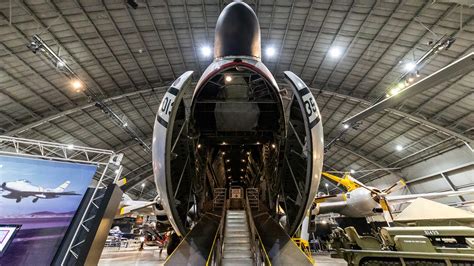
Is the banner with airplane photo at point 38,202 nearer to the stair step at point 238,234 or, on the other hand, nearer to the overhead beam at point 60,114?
the stair step at point 238,234

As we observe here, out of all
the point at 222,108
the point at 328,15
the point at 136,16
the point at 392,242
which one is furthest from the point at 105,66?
the point at 392,242

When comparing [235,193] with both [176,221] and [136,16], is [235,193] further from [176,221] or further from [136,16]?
[136,16]

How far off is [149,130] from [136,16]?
13463 mm

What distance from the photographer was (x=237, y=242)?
558 cm

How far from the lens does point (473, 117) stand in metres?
16.5

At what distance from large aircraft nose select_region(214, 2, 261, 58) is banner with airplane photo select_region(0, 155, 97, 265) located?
19.8 feet

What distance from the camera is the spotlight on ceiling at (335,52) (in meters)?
15.2

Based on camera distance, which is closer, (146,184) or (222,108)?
(222,108)

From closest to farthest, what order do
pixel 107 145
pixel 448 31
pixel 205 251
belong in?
pixel 205 251 → pixel 448 31 → pixel 107 145

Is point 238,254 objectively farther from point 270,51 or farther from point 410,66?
point 410,66

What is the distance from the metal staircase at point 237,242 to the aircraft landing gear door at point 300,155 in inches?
43.5

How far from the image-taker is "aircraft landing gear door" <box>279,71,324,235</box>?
167 inches

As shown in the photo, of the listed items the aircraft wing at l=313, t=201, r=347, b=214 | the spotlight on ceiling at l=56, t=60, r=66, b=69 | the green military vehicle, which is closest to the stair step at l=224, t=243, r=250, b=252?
the green military vehicle

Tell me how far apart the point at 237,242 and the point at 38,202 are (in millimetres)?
5816
